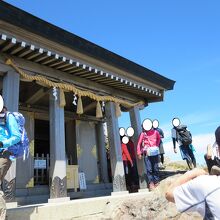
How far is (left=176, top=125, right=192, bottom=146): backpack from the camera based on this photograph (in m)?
9.81

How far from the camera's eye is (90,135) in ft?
38.0

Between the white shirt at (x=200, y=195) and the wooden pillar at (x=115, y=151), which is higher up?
the wooden pillar at (x=115, y=151)

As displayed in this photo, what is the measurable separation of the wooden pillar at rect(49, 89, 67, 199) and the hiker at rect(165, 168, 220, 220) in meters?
5.70

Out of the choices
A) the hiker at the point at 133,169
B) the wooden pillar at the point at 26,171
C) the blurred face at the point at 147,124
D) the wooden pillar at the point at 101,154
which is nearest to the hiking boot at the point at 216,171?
the blurred face at the point at 147,124

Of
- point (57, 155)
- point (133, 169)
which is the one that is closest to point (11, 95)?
point (57, 155)

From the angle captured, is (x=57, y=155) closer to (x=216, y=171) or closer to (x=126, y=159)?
(x=126, y=159)

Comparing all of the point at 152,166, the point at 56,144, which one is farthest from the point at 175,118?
the point at 56,144

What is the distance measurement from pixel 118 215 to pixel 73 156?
17.4ft

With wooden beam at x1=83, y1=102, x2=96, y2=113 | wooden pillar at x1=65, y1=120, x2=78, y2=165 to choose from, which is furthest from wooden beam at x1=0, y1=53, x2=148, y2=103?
wooden pillar at x1=65, y1=120, x2=78, y2=165

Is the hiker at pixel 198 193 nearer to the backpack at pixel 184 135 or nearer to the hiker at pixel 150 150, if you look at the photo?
the hiker at pixel 150 150

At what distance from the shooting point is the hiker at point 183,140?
9.87 metres

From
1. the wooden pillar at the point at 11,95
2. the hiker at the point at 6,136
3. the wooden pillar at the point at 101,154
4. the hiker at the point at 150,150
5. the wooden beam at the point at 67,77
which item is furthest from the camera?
the wooden pillar at the point at 101,154

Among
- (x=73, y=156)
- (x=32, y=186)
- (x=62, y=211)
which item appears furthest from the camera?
(x=73, y=156)

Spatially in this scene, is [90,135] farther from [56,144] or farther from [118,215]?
[118,215]
